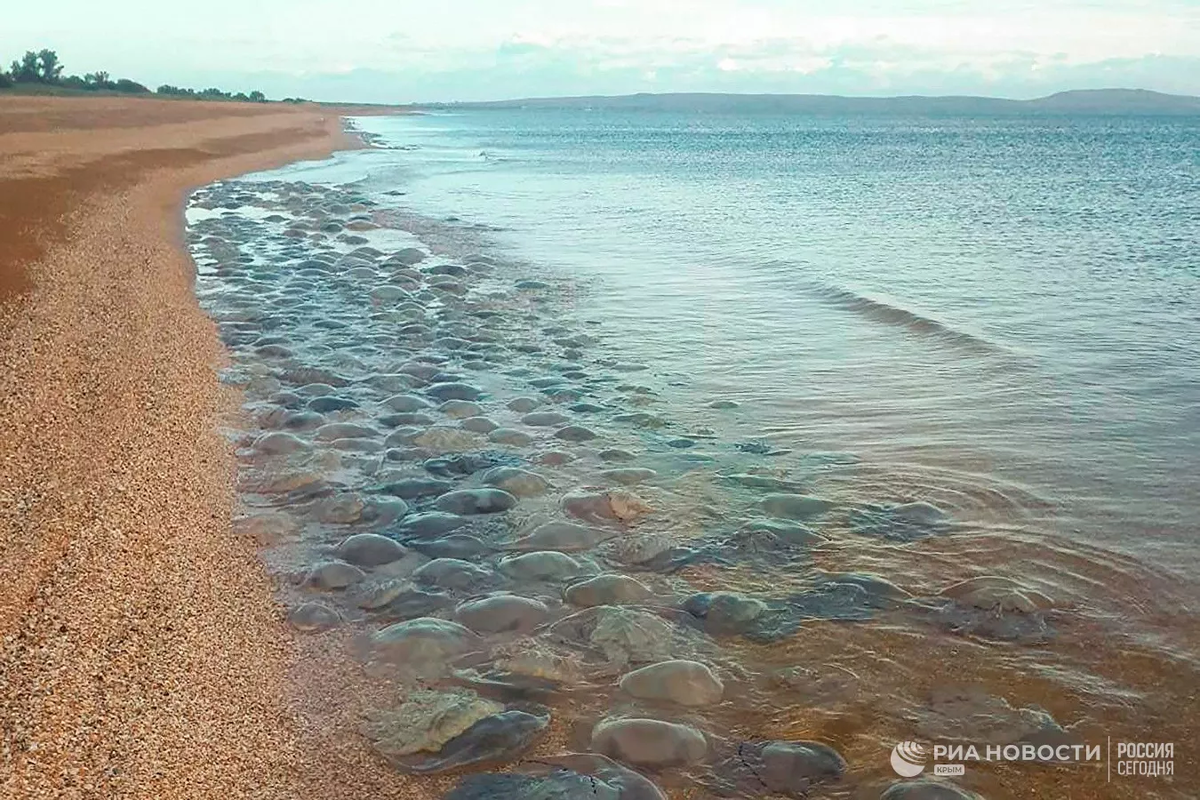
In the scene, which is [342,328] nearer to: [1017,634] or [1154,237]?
[1017,634]

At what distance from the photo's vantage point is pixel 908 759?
4371 millimetres

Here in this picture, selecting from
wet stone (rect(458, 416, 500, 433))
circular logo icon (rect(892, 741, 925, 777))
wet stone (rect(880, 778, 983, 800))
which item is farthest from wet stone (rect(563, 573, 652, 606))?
wet stone (rect(458, 416, 500, 433))

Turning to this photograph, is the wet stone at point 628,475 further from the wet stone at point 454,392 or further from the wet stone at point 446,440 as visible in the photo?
the wet stone at point 454,392

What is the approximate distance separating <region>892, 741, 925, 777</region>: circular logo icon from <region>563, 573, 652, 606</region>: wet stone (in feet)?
5.85

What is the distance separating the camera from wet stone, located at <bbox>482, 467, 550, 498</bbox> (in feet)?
23.9

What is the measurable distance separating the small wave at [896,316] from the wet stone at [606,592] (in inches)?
301

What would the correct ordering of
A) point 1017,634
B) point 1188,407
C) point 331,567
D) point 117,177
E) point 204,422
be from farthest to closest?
point 117,177 < point 1188,407 < point 204,422 < point 331,567 < point 1017,634

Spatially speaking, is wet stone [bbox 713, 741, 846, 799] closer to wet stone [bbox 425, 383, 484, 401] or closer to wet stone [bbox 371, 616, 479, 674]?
wet stone [bbox 371, 616, 479, 674]

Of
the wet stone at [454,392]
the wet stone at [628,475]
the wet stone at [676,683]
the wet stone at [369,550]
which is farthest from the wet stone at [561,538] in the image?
the wet stone at [454,392]

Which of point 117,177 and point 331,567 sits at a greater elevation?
point 117,177

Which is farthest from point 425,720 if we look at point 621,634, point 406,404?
point 406,404

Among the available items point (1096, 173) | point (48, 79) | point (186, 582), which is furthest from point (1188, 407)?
point (48, 79)

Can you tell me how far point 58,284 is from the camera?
12867mm

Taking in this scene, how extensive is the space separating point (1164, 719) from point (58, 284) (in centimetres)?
1319
